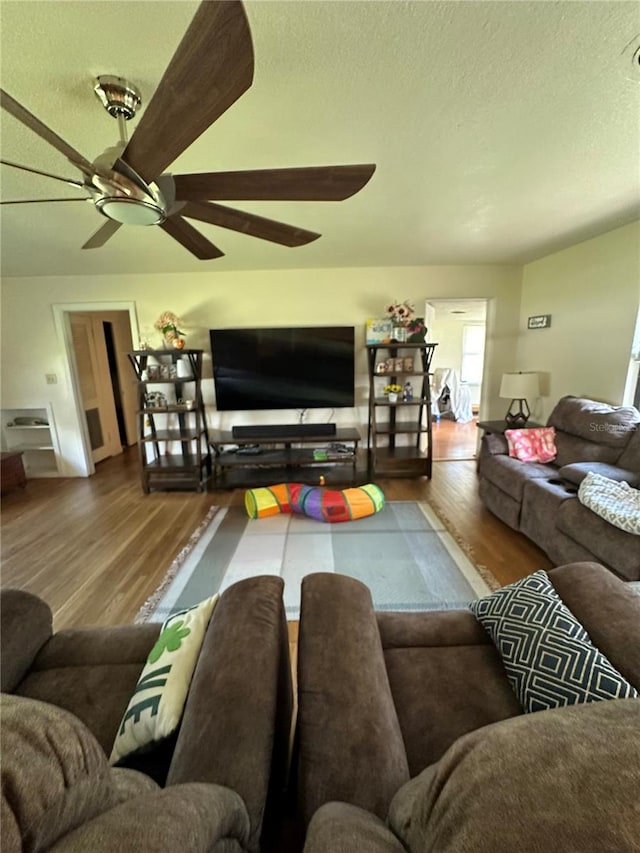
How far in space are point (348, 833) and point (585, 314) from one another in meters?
3.84

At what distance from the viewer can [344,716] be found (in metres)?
0.76

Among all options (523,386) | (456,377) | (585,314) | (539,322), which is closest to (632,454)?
(523,386)

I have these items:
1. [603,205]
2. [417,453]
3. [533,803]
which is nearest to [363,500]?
[417,453]

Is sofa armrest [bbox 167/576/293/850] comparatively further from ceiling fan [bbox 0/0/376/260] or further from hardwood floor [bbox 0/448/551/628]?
ceiling fan [bbox 0/0/376/260]

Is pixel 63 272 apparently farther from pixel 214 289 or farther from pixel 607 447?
pixel 607 447

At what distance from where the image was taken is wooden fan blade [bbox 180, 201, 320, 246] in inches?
57.4

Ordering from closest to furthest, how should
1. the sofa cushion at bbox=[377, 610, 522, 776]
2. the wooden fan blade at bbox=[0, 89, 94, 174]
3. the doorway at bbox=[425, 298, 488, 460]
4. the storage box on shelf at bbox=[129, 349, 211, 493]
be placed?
the wooden fan blade at bbox=[0, 89, 94, 174] → the sofa cushion at bbox=[377, 610, 522, 776] → the storage box on shelf at bbox=[129, 349, 211, 493] → the doorway at bbox=[425, 298, 488, 460]

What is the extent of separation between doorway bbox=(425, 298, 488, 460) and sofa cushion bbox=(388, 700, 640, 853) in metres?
4.15

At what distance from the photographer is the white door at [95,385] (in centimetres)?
416

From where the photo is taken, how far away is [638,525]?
1.65 m

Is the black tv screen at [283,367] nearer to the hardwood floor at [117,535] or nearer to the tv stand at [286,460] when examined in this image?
the tv stand at [286,460]

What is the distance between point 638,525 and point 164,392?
4.23 meters

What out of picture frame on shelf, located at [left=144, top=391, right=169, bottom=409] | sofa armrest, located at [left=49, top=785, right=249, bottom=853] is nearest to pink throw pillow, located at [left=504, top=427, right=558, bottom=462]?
sofa armrest, located at [left=49, top=785, right=249, bottom=853]

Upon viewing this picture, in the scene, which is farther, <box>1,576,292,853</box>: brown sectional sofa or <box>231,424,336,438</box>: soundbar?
<box>231,424,336,438</box>: soundbar
